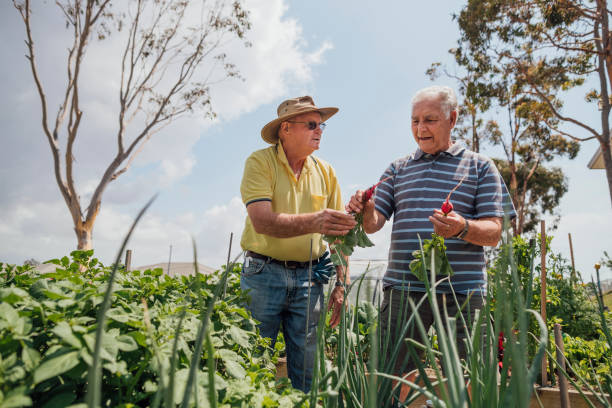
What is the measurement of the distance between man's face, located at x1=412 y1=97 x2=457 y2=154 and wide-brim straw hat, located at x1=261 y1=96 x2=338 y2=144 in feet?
2.00

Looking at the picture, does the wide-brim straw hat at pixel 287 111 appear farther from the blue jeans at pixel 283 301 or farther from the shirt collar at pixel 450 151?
the blue jeans at pixel 283 301

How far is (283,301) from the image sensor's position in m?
2.26

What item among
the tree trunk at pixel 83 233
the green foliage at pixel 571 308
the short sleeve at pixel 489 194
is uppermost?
the tree trunk at pixel 83 233

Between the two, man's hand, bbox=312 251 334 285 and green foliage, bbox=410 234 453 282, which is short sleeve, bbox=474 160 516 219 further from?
man's hand, bbox=312 251 334 285

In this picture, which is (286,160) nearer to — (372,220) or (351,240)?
(372,220)

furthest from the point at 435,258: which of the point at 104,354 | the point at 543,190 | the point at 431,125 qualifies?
the point at 543,190

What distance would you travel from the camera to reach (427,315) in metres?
2.12

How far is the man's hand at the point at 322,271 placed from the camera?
7.66ft

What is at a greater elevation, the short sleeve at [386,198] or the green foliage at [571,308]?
the short sleeve at [386,198]

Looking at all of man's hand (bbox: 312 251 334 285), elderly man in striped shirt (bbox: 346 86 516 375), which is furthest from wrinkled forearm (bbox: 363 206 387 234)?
man's hand (bbox: 312 251 334 285)

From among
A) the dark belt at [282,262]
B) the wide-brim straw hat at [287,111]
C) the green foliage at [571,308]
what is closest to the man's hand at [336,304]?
the dark belt at [282,262]

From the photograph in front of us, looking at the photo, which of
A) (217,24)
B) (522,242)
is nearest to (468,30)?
(217,24)

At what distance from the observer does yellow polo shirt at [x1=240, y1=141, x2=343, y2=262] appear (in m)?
2.26

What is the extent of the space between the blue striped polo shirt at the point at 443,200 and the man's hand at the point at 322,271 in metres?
0.33
